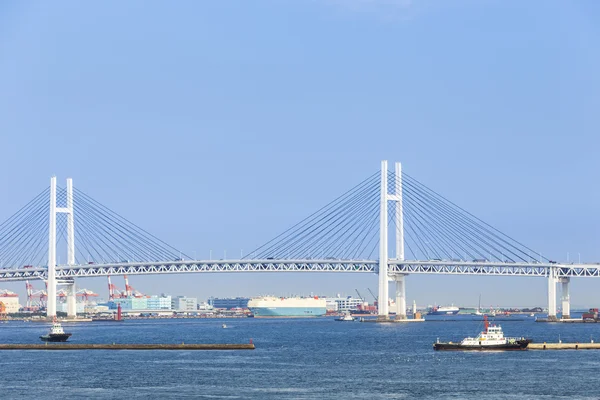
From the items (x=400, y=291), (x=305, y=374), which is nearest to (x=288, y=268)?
(x=400, y=291)

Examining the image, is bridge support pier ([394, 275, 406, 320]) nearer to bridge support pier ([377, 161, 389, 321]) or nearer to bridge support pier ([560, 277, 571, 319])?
bridge support pier ([377, 161, 389, 321])

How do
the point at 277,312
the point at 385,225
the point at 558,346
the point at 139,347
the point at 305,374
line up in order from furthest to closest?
the point at 277,312, the point at 385,225, the point at 139,347, the point at 558,346, the point at 305,374

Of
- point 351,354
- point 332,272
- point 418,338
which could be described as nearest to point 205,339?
point 418,338

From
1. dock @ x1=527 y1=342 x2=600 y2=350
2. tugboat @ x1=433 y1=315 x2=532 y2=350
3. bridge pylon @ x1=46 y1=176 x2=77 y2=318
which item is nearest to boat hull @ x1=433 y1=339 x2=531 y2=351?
tugboat @ x1=433 y1=315 x2=532 y2=350

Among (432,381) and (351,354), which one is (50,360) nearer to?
(351,354)

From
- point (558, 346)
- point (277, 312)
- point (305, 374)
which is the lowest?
point (277, 312)

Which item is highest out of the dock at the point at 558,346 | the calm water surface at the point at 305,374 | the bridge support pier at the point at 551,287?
the bridge support pier at the point at 551,287

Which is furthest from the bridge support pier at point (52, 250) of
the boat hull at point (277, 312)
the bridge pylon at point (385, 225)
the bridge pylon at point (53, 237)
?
the boat hull at point (277, 312)

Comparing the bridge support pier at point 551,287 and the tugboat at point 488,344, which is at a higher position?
the bridge support pier at point 551,287

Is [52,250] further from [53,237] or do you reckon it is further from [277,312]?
[277,312]

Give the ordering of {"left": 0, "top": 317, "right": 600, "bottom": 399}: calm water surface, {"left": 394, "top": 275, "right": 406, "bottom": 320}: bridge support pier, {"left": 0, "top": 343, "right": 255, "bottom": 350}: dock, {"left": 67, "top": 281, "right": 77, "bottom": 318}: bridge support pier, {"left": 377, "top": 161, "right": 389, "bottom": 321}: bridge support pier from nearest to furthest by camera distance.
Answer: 1. {"left": 0, "top": 317, "right": 600, "bottom": 399}: calm water surface
2. {"left": 0, "top": 343, "right": 255, "bottom": 350}: dock
3. {"left": 377, "top": 161, "right": 389, "bottom": 321}: bridge support pier
4. {"left": 394, "top": 275, "right": 406, "bottom": 320}: bridge support pier
5. {"left": 67, "top": 281, "right": 77, "bottom": 318}: bridge support pier

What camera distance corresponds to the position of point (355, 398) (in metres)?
42.5

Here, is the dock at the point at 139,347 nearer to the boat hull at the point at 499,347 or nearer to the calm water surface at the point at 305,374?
the calm water surface at the point at 305,374

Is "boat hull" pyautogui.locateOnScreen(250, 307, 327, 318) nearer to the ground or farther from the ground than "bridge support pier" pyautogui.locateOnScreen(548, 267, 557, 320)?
nearer to the ground
